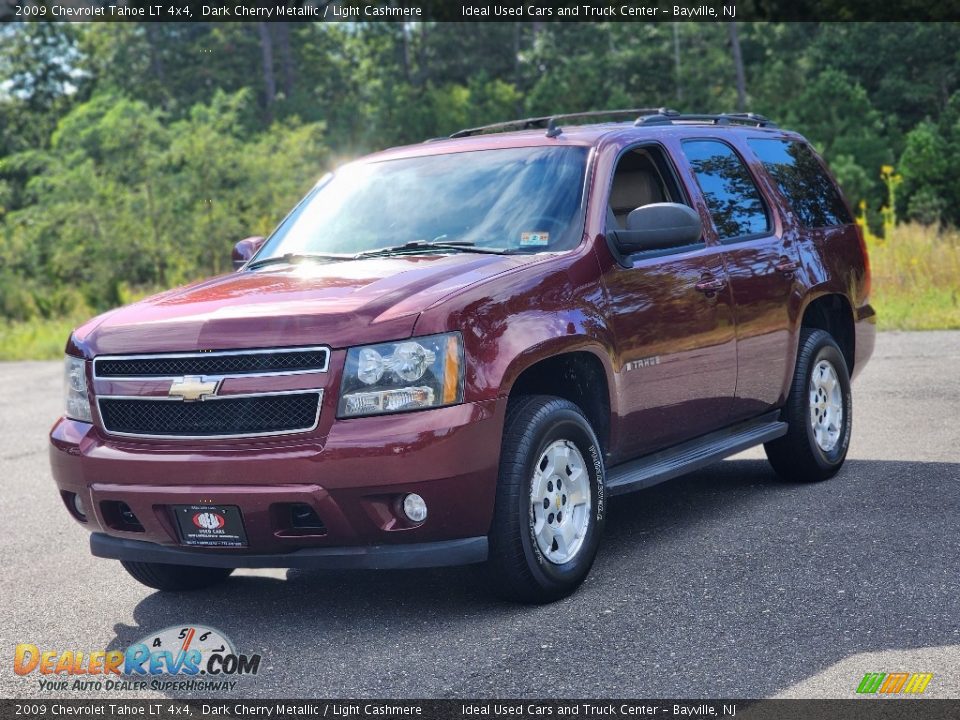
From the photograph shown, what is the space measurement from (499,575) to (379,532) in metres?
0.53

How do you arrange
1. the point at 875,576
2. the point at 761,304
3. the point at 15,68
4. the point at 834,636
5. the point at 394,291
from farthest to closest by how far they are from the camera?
the point at 15,68 < the point at 761,304 < the point at 875,576 < the point at 394,291 < the point at 834,636

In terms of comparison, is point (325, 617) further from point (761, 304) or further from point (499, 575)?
point (761, 304)

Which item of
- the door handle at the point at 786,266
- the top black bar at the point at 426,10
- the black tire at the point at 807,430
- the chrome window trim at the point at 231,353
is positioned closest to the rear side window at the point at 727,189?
the door handle at the point at 786,266

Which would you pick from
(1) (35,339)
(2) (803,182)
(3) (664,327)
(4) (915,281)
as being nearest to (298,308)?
(3) (664,327)

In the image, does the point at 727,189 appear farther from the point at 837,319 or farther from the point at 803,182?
the point at 837,319

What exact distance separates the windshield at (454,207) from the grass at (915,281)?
10.5m

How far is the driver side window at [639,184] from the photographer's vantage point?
249 inches

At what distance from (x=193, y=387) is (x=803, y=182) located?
4436 millimetres

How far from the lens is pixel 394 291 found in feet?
16.5

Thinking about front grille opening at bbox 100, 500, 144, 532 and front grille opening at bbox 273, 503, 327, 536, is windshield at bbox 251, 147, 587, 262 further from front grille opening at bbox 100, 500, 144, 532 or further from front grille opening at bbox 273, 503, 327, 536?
front grille opening at bbox 100, 500, 144, 532

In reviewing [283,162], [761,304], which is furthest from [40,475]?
[283,162]

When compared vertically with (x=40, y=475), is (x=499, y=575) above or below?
above

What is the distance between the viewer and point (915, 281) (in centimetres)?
1773

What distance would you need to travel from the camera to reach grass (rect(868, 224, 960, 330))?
1598cm
